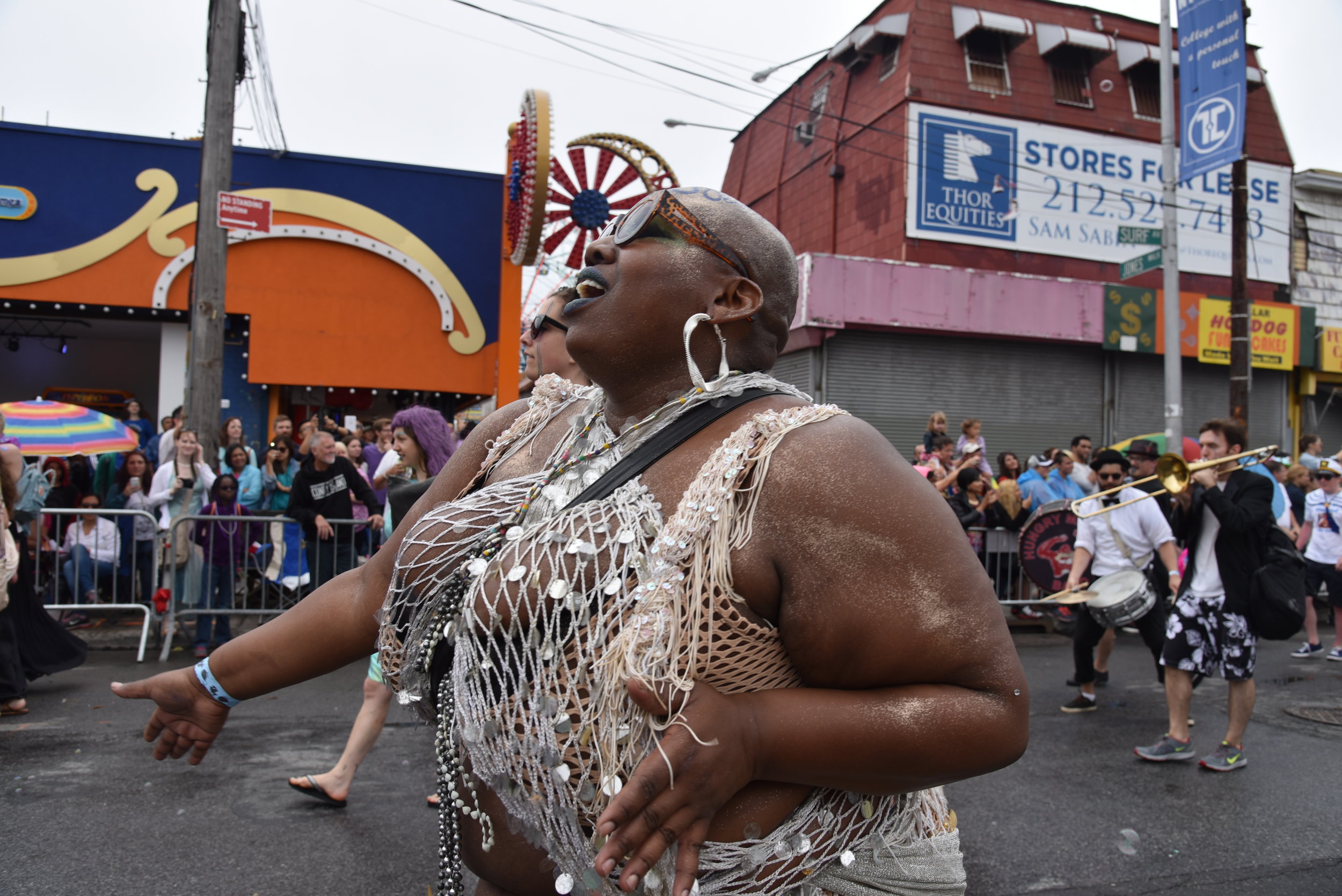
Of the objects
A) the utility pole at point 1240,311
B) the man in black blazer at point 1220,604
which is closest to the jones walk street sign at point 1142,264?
the utility pole at point 1240,311

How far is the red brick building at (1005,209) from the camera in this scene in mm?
14742

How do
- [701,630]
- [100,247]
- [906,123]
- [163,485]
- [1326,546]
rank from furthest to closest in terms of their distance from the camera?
[906,123] < [100,247] < [1326,546] < [163,485] < [701,630]

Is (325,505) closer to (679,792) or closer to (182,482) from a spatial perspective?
(182,482)

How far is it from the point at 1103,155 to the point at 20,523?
17.2 metres

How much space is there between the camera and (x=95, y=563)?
7184mm

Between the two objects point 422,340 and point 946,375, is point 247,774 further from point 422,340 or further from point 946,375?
point 946,375

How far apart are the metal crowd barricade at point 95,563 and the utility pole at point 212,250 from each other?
1.13m

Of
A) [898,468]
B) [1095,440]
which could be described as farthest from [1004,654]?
[1095,440]

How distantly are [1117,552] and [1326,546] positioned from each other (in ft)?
12.3

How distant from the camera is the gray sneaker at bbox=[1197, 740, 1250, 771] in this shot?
497cm

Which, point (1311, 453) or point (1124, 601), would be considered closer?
point (1124, 601)

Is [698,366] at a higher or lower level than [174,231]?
lower

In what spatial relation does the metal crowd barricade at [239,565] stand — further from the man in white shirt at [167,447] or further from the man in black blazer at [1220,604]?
the man in black blazer at [1220,604]

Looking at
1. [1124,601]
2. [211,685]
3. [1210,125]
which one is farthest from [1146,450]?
[211,685]
